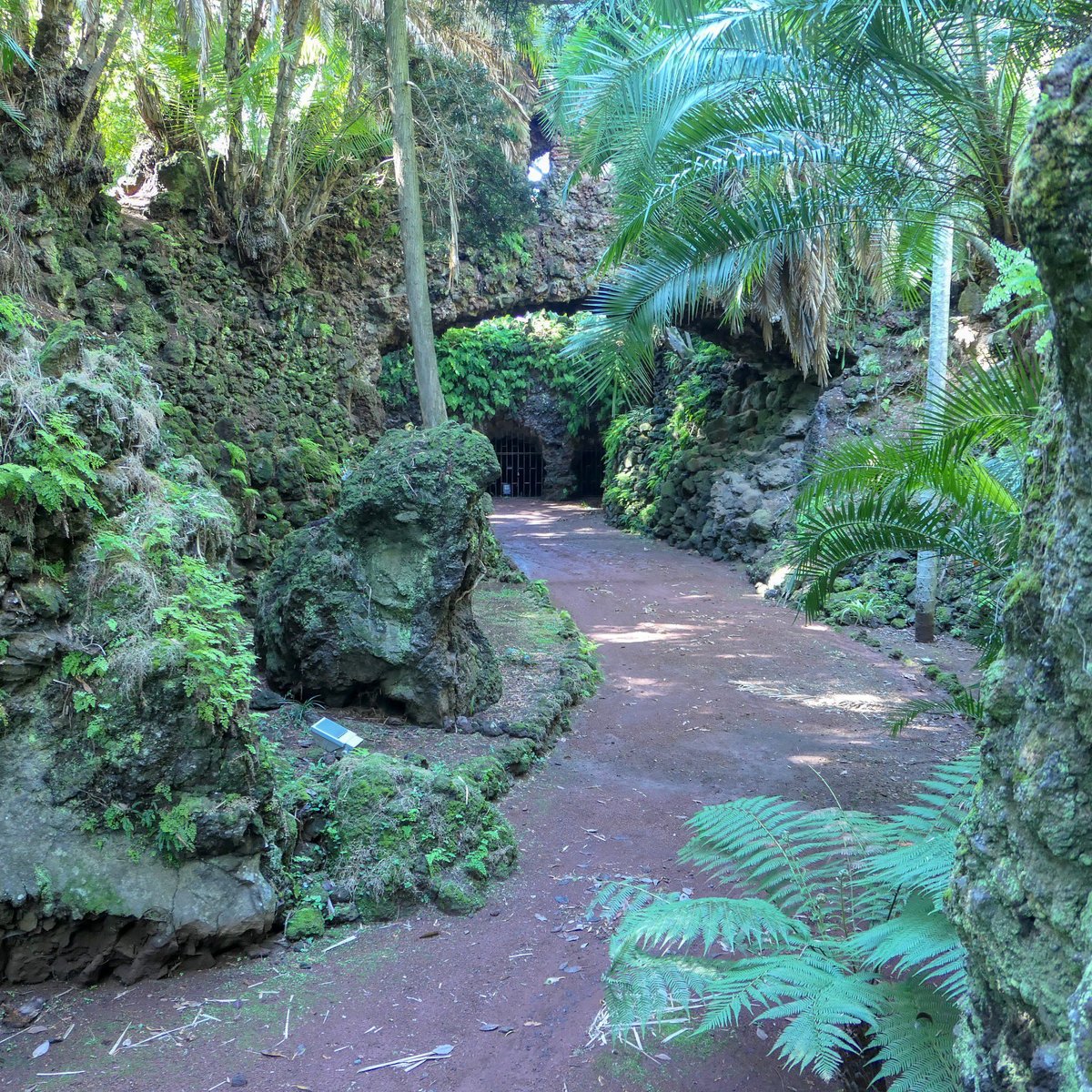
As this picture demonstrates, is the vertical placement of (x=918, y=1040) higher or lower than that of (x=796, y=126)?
lower

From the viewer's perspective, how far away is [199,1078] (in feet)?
9.13

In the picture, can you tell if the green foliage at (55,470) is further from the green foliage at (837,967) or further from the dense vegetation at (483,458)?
the green foliage at (837,967)

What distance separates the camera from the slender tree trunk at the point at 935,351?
27.4 ft

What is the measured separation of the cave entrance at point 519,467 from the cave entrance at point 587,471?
1.08 m

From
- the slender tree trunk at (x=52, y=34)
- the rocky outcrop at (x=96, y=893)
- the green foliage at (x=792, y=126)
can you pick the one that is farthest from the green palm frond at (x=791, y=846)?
the slender tree trunk at (x=52, y=34)

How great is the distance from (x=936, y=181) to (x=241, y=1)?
7677mm

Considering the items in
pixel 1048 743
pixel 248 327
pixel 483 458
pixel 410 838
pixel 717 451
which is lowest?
pixel 410 838

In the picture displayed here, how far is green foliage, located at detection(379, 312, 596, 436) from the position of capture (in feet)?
68.8

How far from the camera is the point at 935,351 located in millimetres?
8664

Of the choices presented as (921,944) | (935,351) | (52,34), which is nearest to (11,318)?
(52,34)

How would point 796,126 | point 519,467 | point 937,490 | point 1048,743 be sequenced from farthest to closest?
1. point 519,467
2. point 796,126
3. point 937,490
4. point 1048,743

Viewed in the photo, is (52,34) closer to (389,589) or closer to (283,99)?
(283,99)

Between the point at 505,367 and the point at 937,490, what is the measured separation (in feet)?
57.7

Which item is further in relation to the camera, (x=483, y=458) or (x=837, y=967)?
(x=483, y=458)
